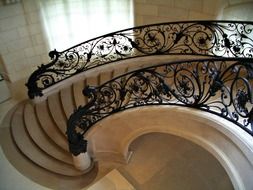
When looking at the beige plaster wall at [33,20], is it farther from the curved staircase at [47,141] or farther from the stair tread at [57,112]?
the stair tread at [57,112]

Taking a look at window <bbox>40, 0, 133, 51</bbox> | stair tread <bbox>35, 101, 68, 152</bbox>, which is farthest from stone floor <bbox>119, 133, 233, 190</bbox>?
window <bbox>40, 0, 133, 51</bbox>

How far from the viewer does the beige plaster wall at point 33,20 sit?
5809 mm

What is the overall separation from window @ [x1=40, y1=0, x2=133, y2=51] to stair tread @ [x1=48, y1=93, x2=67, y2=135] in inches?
63.1

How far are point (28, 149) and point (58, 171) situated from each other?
2.48 ft

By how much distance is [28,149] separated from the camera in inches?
202

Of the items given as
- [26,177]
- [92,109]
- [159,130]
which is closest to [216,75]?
[92,109]

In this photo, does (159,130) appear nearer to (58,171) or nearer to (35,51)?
(58,171)

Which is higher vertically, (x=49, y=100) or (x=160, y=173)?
(x=49, y=100)

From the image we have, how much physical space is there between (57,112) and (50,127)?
392 mm

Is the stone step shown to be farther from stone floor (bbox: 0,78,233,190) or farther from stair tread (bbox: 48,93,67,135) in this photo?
stone floor (bbox: 0,78,233,190)

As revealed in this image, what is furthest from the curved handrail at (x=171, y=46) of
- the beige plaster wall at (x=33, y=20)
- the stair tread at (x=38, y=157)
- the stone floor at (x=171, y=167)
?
the stone floor at (x=171, y=167)

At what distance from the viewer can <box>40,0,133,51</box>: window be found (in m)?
6.47

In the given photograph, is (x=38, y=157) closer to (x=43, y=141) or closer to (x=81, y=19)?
(x=43, y=141)

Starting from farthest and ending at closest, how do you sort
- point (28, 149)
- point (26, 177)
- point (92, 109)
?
point (28, 149)
point (26, 177)
point (92, 109)
